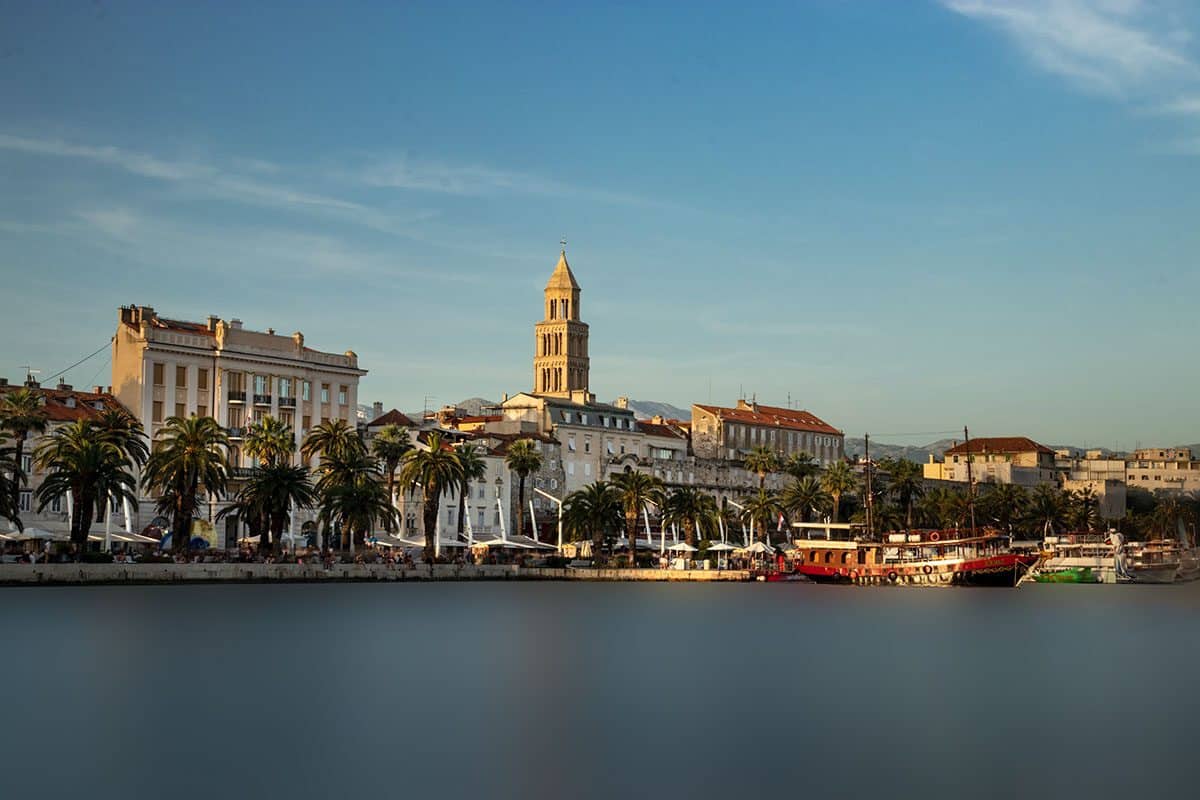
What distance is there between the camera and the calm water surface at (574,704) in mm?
30422

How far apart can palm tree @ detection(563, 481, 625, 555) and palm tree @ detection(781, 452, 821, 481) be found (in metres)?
41.9

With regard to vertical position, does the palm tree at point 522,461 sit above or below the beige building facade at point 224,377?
below

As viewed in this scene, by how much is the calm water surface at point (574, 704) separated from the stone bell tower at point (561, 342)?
10800 cm

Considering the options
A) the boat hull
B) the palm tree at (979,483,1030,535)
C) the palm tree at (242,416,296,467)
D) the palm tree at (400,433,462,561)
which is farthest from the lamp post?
the palm tree at (979,483,1030,535)

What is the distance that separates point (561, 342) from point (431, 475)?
79.8 metres

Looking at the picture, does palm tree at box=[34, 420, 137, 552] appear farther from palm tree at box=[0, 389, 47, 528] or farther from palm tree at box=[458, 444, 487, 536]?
palm tree at box=[458, 444, 487, 536]

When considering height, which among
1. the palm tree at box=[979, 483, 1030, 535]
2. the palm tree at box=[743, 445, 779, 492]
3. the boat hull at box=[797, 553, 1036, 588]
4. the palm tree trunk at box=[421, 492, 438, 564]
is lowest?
the boat hull at box=[797, 553, 1036, 588]

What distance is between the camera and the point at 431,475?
109 metres

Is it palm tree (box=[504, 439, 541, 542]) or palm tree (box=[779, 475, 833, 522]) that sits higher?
palm tree (box=[504, 439, 541, 542])

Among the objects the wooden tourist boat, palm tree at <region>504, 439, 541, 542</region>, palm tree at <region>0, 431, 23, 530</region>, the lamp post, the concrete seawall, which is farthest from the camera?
palm tree at <region>504, 439, 541, 542</region>

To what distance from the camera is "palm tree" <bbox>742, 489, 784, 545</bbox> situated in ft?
480

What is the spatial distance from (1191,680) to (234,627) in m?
37.8

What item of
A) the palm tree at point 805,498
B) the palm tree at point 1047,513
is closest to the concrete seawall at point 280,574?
the palm tree at point 805,498

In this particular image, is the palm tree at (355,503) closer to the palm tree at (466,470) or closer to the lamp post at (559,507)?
the palm tree at (466,470)
